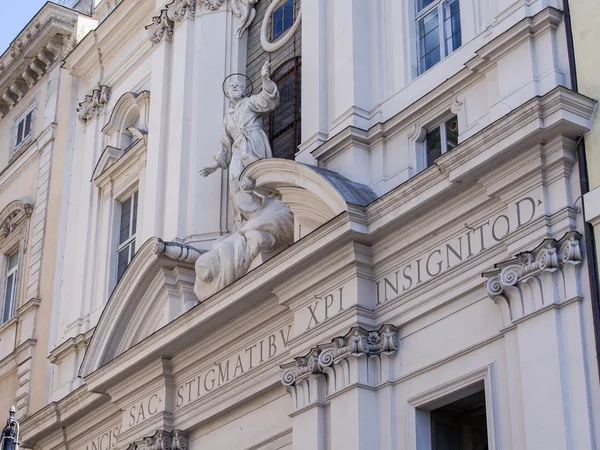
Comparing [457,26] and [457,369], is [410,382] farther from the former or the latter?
[457,26]

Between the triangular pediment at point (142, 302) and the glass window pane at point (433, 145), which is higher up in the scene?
the glass window pane at point (433, 145)

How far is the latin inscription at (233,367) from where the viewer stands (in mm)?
14133

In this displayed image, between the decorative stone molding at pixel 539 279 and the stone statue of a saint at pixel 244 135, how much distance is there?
14.9 feet

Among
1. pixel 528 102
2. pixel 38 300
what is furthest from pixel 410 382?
pixel 38 300

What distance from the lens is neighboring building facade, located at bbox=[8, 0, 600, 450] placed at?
11.3 m

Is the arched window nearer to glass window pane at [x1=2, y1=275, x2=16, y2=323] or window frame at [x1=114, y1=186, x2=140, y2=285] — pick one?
window frame at [x1=114, y1=186, x2=140, y2=285]

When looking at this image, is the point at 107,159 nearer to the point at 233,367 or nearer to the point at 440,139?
the point at 233,367

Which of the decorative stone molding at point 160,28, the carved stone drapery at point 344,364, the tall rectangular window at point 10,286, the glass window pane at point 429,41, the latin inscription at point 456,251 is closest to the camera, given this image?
the latin inscription at point 456,251

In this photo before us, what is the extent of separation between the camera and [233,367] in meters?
14.6

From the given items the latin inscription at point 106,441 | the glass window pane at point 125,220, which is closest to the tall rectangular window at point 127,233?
the glass window pane at point 125,220

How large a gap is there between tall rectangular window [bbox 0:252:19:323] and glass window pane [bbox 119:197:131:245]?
A: 3.36 meters

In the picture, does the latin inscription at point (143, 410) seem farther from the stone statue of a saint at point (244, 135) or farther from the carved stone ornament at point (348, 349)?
the carved stone ornament at point (348, 349)

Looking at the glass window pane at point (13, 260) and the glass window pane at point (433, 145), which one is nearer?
the glass window pane at point (433, 145)

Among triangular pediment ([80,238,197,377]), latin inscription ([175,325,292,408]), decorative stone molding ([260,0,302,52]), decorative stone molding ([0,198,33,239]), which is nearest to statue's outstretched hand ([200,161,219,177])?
triangular pediment ([80,238,197,377])
